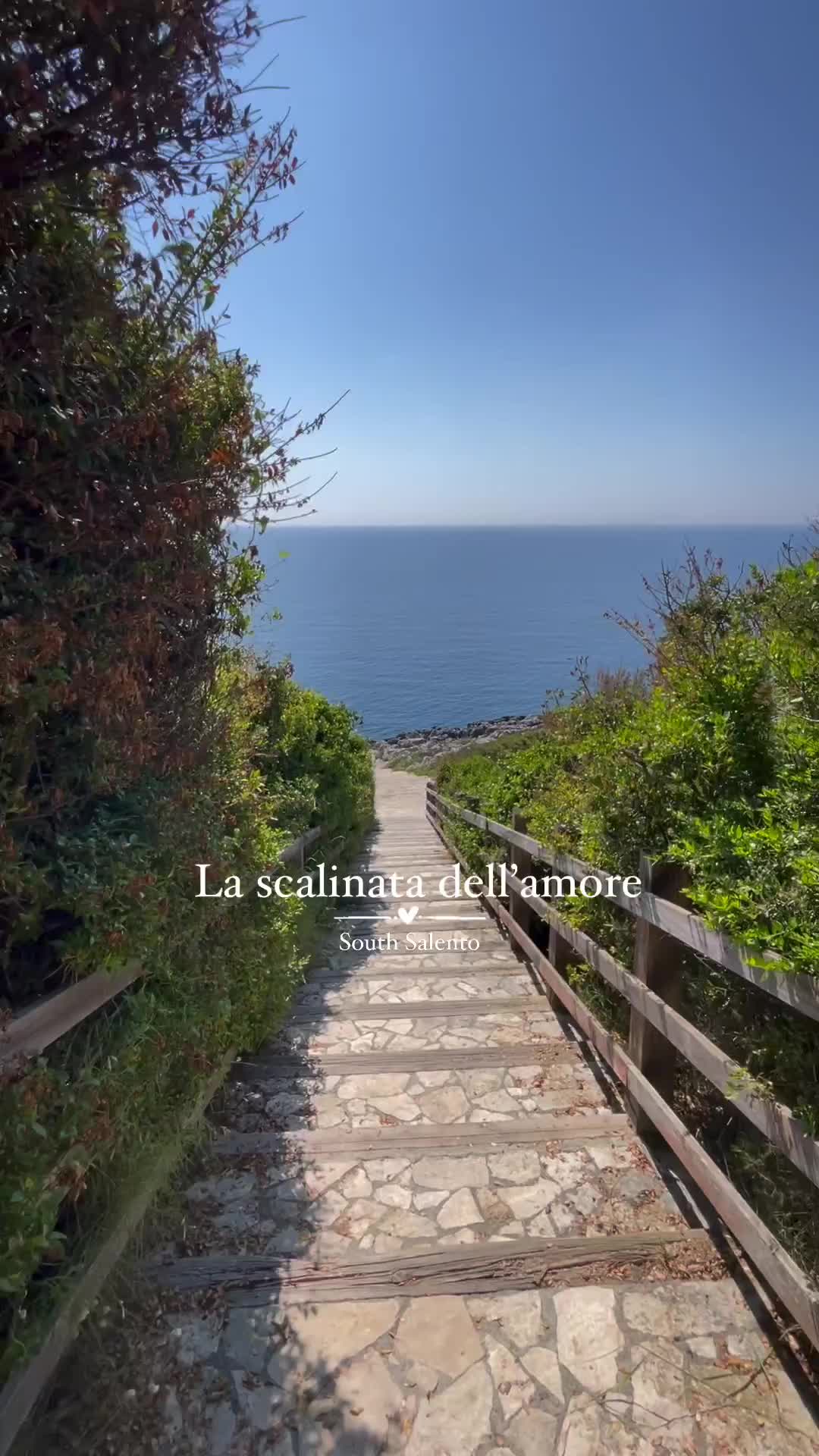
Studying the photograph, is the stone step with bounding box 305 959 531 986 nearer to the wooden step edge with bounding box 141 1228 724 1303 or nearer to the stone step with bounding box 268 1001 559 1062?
the stone step with bounding box 268 1001 559 1062

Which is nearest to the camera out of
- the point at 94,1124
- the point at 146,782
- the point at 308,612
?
the point at 94,1124

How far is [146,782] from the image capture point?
6.73 ft

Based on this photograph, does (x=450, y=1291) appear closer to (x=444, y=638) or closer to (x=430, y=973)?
(x=430, y=973)

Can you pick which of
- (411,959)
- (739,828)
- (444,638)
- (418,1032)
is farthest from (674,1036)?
(444,638)

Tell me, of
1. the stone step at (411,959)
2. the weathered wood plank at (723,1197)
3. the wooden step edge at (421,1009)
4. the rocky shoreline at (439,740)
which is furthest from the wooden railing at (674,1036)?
the rocky shoreline at (439,740)

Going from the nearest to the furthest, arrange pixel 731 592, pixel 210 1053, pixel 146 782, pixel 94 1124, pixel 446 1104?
pixel 94 1124, pixel 146 782, pixel 210 1053, pixel 446 1104, pixel 731 592

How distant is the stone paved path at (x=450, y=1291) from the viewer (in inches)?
68.1

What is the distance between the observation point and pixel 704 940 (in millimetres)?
2035

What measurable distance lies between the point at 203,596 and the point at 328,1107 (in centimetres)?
227

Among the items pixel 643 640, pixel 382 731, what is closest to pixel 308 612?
pixel 382 731

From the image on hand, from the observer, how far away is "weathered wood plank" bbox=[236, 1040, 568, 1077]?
3361mm

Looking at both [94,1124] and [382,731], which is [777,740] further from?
[382,731]

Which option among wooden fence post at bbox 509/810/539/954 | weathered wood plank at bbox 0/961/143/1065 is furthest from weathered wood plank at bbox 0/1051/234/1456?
wooden fence post at bbox 509/810/539/954

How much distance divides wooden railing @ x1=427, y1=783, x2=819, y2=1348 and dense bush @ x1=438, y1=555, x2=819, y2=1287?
2.1 inches
